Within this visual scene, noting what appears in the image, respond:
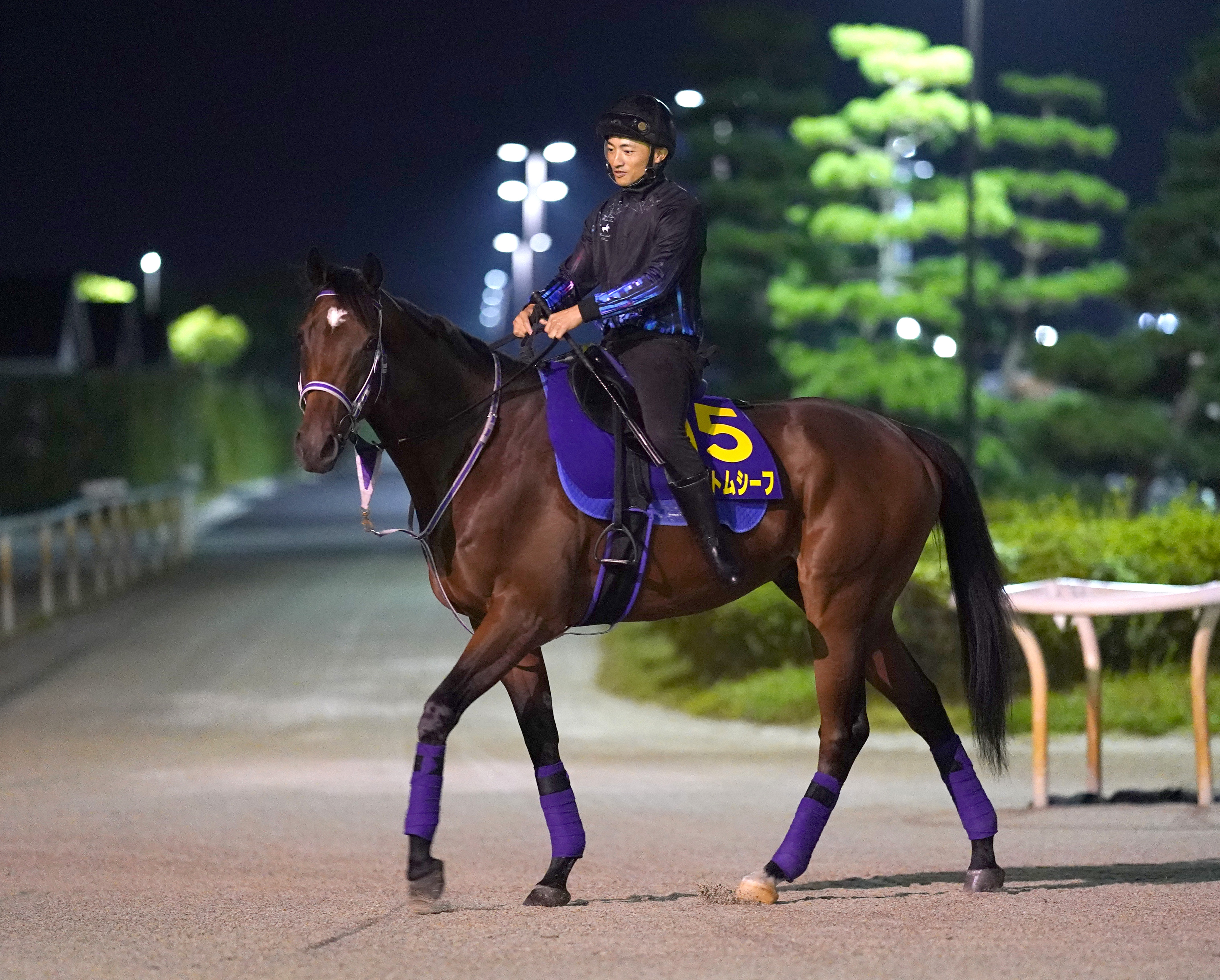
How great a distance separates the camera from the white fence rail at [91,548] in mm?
18656

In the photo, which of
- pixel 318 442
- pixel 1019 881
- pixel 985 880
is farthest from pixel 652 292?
pixel 1019 881

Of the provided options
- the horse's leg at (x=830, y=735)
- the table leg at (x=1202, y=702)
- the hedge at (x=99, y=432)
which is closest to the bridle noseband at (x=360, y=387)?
the horse's leg at (x=830, y=735)

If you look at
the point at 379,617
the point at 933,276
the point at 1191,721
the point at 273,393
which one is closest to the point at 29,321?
the point at 273,393

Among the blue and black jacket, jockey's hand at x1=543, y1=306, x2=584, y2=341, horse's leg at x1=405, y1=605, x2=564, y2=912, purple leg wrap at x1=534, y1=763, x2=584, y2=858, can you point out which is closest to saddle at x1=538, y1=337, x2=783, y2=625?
jockey's hand at x1=543, y1=306, x2=584, y2=341

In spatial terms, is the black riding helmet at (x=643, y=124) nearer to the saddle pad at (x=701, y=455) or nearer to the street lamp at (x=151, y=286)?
the saddle pad at (x=701, y=455)

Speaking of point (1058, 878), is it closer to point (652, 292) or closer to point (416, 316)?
point (652, 292)

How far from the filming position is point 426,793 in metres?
5.70

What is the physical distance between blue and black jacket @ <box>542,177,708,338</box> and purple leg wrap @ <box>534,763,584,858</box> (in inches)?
62.9

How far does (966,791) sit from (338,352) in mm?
→ 2810

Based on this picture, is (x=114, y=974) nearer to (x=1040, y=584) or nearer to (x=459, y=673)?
(x=459, y=673)

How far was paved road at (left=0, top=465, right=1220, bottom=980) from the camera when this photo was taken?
5055 millimetres

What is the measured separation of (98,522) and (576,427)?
16783 mm

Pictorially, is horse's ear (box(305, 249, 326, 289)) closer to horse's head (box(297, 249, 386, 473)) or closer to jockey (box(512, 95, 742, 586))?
horse's head (box(297, 249, 386, 473))

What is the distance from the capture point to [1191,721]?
441 inches
